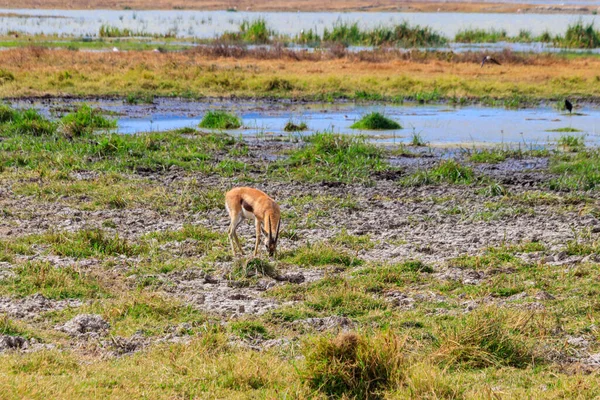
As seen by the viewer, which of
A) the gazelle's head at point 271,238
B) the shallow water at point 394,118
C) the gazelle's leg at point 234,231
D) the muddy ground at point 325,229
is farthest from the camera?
the shallow water at point 394,118

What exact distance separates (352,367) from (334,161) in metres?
7.93

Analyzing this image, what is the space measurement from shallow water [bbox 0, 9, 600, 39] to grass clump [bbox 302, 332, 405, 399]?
3679 centimetres

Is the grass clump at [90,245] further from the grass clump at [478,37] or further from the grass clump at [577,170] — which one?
the grass clump at [478,37]

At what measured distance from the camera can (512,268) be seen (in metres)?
8.14

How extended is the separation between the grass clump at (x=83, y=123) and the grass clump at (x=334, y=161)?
12.9ft

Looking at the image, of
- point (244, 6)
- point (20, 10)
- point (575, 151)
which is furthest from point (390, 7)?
point (575, 151)

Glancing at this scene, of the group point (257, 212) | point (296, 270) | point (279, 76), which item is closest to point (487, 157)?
point (296, 270)

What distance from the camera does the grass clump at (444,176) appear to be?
40.0 ft

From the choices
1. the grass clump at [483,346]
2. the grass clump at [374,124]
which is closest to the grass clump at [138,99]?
the grass clump at [374,124]

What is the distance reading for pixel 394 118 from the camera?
784 inches

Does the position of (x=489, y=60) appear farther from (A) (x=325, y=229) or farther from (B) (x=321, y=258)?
(B) (x=321, y=258)

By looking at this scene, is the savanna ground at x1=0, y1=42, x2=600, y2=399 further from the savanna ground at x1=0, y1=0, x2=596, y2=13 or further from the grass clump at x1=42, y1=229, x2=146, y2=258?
the savanna ground at x1=0, y1=0, x2=596, y2=13

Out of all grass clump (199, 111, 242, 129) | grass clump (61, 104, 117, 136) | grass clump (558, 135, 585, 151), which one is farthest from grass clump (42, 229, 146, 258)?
→ grass clump (558, 135, 585, 151)

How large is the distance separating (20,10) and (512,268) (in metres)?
62.8
